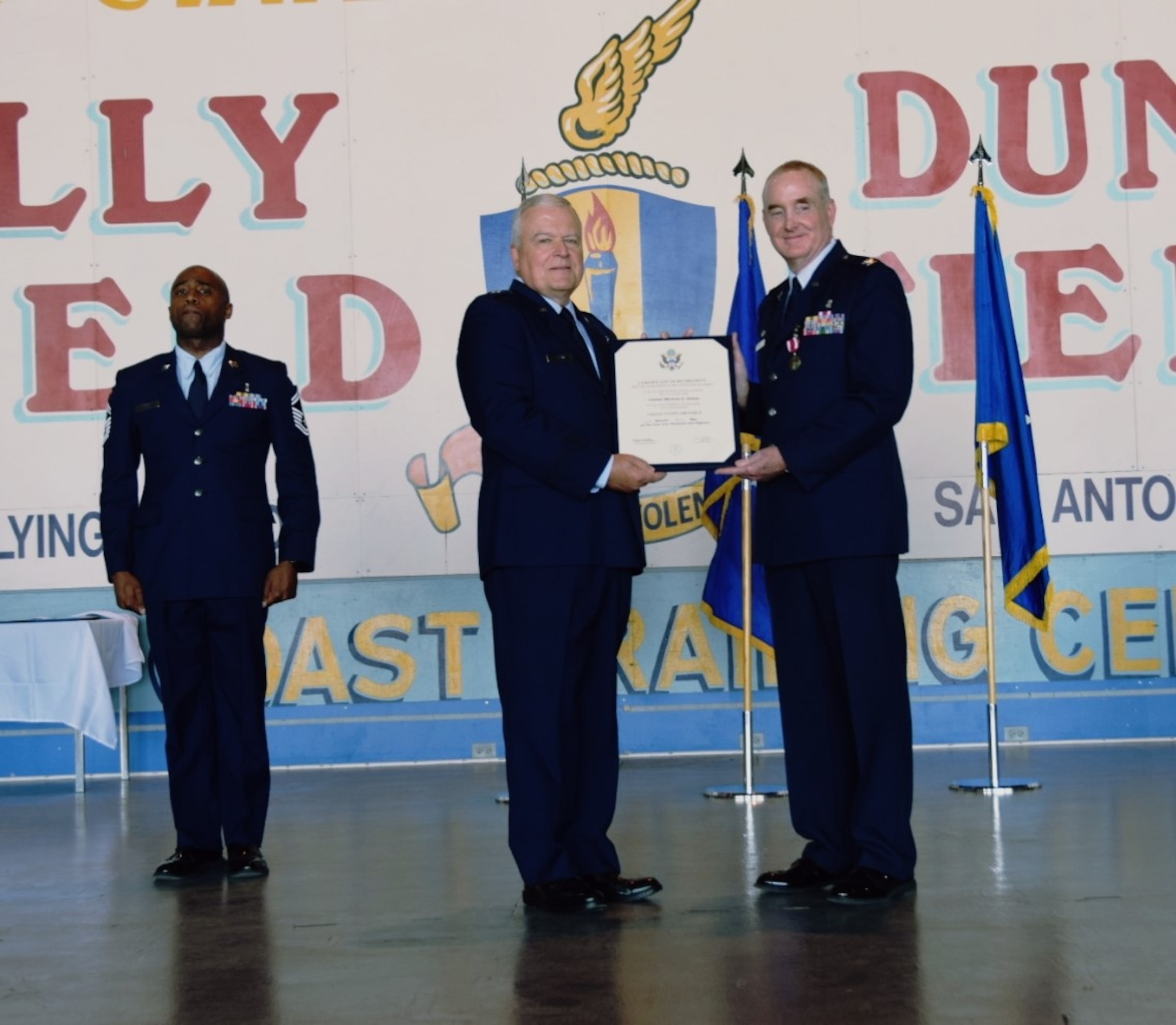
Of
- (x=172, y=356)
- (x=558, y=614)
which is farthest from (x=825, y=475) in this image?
(x=172, y=356)

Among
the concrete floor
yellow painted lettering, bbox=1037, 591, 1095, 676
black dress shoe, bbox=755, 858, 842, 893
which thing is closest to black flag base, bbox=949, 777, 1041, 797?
the concrete floor

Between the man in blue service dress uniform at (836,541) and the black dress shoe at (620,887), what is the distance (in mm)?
266

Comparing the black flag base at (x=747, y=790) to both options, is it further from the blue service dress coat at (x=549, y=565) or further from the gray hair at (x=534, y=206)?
the gray hair at (x=534, y=206)

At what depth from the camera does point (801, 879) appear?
3359mm

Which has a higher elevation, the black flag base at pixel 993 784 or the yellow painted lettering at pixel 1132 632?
the yellow painted lettering at pixel 1132 632

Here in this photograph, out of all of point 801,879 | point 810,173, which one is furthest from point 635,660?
point 810,173

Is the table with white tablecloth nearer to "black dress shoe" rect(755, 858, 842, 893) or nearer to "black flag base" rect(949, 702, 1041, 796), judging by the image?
"black flag base" rect(949, 702, 1041, 796)

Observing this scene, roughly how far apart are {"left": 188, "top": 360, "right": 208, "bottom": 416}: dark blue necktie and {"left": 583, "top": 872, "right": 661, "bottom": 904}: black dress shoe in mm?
1645

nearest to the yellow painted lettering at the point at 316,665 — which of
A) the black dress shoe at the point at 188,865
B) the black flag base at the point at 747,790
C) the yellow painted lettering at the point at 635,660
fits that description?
the yellow painted lettering at the point at 635,660

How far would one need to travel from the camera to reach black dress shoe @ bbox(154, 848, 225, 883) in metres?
3.82

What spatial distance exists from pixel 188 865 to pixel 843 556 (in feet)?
6.05

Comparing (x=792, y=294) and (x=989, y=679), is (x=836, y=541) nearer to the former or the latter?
(x=792, y=294)

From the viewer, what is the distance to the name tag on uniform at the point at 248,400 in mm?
4035

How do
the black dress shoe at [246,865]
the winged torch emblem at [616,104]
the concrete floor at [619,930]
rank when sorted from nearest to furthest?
the concrete floor at [619,930], the black dress shoe at [246,865], the winged torch emblem at [616,104]
